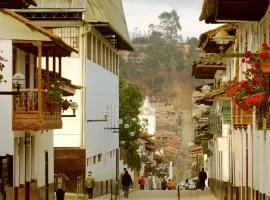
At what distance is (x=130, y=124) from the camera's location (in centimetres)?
7594

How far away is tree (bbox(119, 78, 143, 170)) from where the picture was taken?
247ft

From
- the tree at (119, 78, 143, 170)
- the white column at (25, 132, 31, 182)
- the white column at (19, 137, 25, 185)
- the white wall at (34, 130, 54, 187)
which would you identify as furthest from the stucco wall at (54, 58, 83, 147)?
the tree at (119, 78, 143, 170)

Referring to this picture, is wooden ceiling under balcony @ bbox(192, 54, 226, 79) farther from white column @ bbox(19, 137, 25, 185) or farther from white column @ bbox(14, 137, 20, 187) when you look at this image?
white column @ bbox(14, 137, 20, 187)

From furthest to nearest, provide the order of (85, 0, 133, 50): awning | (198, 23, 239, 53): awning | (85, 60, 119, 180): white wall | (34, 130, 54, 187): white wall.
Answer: (85, 60, 119, 180): white wall, (85, 0, 133, 50): awning, (34, 130, 54, 187): white wall, (198, 23, 239, 53): awning

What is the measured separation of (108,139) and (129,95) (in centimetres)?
2197

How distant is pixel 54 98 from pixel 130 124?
41.9 m

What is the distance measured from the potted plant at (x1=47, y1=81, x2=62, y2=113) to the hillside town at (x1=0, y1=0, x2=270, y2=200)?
0.07 m

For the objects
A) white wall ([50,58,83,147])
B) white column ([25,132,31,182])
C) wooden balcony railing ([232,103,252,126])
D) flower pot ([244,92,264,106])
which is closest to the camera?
flower pot ([244,92,264,106])

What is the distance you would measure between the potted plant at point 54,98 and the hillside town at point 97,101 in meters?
0.07

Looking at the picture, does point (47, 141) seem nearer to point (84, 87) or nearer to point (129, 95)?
point (84, 87)

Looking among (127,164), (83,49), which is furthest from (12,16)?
(127,164)

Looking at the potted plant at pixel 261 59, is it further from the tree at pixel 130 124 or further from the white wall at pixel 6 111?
the tree at pixel 130 124

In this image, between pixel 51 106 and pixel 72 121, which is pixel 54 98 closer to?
pixel 51 106

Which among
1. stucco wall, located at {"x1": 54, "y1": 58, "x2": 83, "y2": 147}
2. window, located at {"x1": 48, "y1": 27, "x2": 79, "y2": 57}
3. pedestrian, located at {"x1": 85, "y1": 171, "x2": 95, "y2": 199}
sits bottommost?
pedestrian, located at {"x1": 85, "y1": 171, "x2": 95, "y2": 199}
